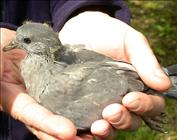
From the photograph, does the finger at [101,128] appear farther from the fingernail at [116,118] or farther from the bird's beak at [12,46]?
the bird's beak at [12,46]

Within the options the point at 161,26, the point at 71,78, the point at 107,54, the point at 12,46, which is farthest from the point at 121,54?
the point at 161,26

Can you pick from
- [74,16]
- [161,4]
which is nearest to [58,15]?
[74,16]

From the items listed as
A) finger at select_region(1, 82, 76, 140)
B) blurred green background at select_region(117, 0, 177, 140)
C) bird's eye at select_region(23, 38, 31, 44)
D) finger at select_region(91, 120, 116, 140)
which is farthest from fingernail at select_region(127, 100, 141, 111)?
blurred green background at select_region(117, 0, 177, 140)

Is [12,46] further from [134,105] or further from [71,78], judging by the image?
[134,105]

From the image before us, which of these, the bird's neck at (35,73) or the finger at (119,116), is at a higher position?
the bird's neck at (35,73)

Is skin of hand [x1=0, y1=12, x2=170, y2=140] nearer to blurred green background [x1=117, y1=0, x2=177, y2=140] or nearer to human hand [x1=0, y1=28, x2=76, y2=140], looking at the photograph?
human hand [x1=0, y1=28, x2=76, y2=140]

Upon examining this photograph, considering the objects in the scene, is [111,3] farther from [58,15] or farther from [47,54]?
[47,54]

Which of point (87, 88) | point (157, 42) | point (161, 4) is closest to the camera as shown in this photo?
point (87, 88)

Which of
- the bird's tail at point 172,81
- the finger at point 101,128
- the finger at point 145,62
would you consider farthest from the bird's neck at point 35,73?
the bird's tail at point 172,81
